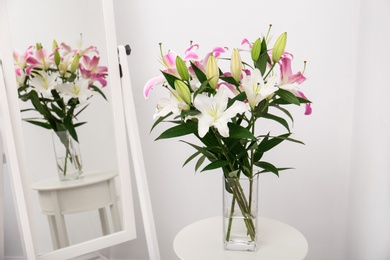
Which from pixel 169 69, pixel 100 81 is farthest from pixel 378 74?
pixel 100 81

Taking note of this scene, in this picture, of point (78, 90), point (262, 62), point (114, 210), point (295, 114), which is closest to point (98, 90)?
point (78, 90)

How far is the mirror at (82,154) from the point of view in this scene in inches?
41.5

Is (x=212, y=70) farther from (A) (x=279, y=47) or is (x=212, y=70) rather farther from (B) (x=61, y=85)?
(B) (x=61, y=85)

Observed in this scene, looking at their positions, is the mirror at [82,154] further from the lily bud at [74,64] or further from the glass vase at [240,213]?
the glass vase at [240,213]

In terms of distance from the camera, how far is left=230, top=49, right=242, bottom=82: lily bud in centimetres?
79

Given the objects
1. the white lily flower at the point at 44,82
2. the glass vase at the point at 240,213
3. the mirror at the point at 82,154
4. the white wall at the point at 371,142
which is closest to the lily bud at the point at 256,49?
the glass vase at the point at 240,213

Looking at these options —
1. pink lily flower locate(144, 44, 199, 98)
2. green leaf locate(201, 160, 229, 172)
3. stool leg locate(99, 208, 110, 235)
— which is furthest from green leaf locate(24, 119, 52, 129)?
green leaf locate(201, 160, 229, 172)

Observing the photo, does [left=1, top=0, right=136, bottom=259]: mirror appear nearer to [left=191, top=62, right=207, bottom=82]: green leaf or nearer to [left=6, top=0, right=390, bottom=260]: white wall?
[left=6, top=0, right=390, bottom=260]: white wall

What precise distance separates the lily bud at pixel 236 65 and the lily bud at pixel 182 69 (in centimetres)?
11

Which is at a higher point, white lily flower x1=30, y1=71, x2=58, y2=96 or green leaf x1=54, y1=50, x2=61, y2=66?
green leaf x1=54, y1=50, x2=61, y2=66

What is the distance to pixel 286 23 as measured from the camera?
1281 mm

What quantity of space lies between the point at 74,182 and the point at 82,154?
10cm

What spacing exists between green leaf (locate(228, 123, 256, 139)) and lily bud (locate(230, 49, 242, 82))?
11cm

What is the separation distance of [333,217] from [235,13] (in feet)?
2.98
